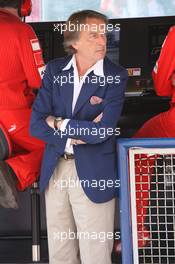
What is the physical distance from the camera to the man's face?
238 cm

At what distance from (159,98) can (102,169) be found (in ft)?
3.21

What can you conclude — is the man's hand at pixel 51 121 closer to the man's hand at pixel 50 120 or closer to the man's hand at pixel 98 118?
the man's hand at pixel 50 120

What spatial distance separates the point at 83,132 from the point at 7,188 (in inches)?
18.7

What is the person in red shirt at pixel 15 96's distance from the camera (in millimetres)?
2564

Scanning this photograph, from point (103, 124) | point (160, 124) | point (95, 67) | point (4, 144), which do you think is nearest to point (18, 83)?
point (4, 144)

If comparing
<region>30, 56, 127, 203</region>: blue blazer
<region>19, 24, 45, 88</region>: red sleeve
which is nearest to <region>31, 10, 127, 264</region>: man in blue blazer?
<region>30, 56, 127, 203</region>: blue blazer

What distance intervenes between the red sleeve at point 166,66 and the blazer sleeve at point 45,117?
1.49ft

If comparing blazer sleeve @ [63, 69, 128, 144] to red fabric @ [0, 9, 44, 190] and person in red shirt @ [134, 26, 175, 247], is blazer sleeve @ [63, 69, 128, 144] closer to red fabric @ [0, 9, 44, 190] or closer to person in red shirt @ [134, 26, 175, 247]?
person in red shirt @ [134, 26, 175, 247]

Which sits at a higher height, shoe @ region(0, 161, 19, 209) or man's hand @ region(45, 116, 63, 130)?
man's hand @ region(45, 116, 63, 130)

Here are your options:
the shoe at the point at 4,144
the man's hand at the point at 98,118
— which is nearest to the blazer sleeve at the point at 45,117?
the man's hand at the point at 98,118

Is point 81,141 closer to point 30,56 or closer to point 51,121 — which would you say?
point 51,121

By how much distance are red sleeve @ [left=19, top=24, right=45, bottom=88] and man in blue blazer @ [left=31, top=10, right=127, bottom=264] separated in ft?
0.45

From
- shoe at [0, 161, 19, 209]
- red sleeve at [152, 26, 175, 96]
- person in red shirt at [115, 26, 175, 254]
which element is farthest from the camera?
shoe at [0, 161, 19, 209]

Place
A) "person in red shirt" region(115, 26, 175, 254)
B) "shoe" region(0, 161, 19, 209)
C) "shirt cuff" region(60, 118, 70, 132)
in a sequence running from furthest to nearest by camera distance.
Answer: "shoe" region(0, 161, 19, 209)
"shirt cuff" region(60, 118, 70, 132)
"person in red shirt" region(115, 26, 175, 254)
